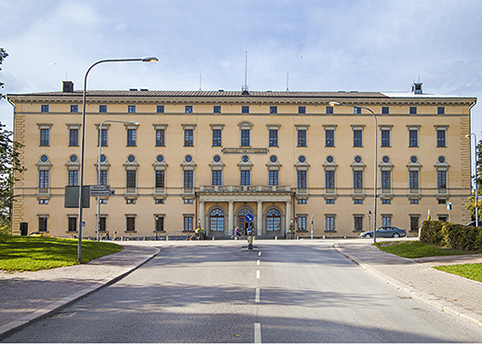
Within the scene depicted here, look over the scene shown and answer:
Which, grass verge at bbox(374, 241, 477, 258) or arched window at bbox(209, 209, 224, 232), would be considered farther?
arched window at bbox(209, 209, 224, 232)

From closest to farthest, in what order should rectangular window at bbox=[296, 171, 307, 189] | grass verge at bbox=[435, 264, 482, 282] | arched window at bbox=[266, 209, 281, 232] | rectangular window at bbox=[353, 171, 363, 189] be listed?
grass verge at bbox=[435, 264, 482, 282] < arched window at bbox=[266, 209, 281, 232] < rectangular window at bbox=[296, 171, 307, 189] < rectangular window at bbox=[353, 171, 363, 189]

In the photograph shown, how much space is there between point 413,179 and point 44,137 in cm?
4922

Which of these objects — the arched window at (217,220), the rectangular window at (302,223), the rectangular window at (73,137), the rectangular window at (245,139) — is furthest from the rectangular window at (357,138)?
the rectangular window at (73,137)

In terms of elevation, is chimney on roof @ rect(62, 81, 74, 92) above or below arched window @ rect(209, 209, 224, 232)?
above

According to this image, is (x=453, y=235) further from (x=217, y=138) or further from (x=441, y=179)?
(x=217, y=138)

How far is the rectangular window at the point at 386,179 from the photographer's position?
60400mm

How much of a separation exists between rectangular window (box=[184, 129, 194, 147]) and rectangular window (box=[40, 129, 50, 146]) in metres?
18.1

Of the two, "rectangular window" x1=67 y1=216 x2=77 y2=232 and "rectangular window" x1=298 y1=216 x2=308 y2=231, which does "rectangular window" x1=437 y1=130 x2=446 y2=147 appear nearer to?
"rectangular window" x1=298 y1=216 x2=308 y2=231

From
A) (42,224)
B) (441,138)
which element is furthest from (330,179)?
(42,224)

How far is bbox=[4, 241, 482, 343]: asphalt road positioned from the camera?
27.9 ft

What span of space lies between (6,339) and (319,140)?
54687 mm

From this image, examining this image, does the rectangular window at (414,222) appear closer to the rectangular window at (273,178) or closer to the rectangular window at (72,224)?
the rectangular window at (273,178)

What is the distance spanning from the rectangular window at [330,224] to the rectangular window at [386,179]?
8.14 metres

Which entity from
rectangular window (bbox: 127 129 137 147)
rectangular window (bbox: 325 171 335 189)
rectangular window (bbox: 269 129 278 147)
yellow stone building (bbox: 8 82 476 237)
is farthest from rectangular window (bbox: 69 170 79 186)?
rectangular window (bbox: 325 171 335 189)
